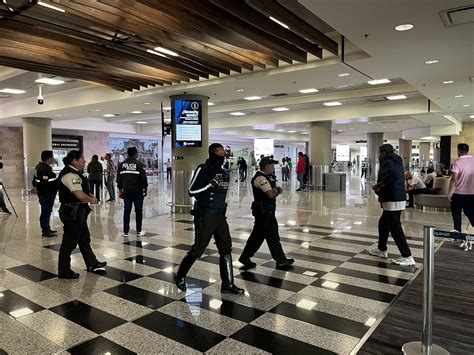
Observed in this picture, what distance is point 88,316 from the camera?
348 centimetres

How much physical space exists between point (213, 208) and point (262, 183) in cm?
99

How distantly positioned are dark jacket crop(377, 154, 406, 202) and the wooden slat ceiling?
2.32m

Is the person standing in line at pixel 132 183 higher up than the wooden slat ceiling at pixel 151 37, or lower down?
lower down

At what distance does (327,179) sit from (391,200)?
11791 mm

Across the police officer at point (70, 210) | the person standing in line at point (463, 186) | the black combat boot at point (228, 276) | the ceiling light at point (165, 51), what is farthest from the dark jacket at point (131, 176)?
the person standing in line at point (463, 186)

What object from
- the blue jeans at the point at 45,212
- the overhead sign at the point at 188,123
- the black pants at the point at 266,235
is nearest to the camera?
the black pants at the point at 266,235

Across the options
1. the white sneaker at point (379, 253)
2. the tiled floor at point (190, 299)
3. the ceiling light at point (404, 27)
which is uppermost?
the ceiling light at point (404, 27)

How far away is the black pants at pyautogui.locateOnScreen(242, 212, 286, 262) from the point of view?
4824mm

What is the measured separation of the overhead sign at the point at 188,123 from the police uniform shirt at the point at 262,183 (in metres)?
5.53

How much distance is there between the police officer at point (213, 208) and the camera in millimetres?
3893

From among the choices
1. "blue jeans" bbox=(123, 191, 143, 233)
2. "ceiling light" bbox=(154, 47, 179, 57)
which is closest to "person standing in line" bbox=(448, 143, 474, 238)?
"ceiling light" bbox=(154, 47, 179, 57)

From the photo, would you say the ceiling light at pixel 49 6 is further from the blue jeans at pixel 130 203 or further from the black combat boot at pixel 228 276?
the black combat boot at pixel 228 276

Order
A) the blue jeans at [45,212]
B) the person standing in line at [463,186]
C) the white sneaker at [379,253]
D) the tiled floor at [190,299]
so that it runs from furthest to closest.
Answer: the blue jeans at [45,212]
the person standing in line at [463,186]
the white sneaker at [379,253]
the tiled floor at [190,299]

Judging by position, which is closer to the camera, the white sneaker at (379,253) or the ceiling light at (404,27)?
the ceiling light at (404,27)
